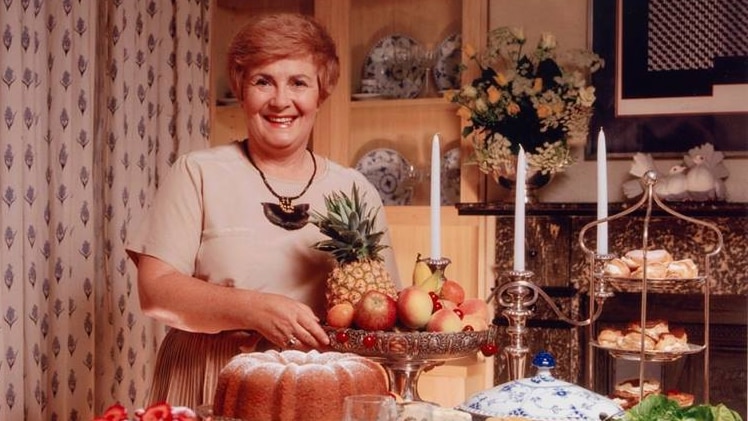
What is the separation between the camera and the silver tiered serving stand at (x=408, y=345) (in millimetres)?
1510

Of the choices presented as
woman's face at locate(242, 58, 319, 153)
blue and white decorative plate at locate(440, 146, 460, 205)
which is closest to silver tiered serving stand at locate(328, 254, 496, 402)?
woman's face at locate(242, 58, 319, 153)

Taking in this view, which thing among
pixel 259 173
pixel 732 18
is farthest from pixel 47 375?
pixel 732 18

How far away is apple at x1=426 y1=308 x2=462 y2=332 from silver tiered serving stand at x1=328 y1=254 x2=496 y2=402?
0.10 feet

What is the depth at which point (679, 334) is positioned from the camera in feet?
6.42

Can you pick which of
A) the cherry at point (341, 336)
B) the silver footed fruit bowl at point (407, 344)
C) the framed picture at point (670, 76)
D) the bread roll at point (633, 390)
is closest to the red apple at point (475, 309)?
the silver footed fruit bowl at point (407, 344)

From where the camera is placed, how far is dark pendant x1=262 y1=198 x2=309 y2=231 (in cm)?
215

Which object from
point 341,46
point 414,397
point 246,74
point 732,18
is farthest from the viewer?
point 341,46

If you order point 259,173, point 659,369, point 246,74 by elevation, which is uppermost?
point 246,74

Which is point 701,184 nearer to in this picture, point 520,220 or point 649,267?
point 649,267

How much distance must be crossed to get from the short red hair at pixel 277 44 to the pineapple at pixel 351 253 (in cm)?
42

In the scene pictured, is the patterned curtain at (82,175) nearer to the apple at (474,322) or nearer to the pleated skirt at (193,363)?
the pleated skirt at (193,363)

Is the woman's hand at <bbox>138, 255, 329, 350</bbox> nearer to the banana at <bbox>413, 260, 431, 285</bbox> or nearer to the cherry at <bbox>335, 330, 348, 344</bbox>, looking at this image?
the cherry at <bbox>335, 330, 348, 344</bbox>

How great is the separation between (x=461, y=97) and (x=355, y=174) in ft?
4.23

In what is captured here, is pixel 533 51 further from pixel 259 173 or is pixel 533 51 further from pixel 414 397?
pixel 414 397
